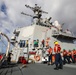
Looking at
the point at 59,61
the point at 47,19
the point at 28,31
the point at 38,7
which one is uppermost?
the point at 38,7

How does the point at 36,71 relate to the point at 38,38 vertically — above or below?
below

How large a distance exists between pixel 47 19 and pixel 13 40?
5.74 metres

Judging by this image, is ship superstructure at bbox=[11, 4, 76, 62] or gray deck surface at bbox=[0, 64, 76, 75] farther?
ship superstructure at bbox=[11, 4, 76, 62]

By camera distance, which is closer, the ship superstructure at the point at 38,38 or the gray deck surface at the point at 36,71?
the gray deck surface at the point at 36,71

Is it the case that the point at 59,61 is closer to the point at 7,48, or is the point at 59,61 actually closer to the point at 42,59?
the point at 7,48

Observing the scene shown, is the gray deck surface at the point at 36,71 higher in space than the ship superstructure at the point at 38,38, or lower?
lower

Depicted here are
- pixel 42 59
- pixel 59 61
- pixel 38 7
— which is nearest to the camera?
pixel 59 61

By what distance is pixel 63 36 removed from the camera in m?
19.9

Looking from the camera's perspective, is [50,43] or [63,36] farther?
[63,36]

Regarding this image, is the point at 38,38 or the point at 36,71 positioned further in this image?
the point at 38,38

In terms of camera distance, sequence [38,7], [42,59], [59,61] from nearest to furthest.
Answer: [59,61] < [42,59] < [38,7]

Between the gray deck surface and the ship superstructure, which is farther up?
the ship superstructure

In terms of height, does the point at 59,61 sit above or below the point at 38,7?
below

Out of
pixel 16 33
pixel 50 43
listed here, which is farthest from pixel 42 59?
pixel 16 33
